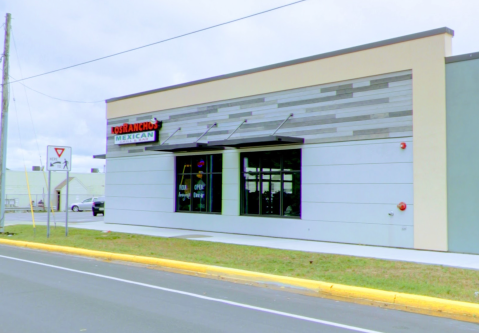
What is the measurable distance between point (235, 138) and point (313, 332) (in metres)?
13.2

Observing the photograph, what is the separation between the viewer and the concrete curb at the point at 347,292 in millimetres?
7363

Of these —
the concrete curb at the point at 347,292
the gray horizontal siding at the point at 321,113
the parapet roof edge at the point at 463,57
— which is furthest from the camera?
the gray horizontal siding at the point at 321,113

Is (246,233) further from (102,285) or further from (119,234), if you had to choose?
(102,285)

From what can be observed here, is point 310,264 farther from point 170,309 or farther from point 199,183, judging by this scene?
point 199,183

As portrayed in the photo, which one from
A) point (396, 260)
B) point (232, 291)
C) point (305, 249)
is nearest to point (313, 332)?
point (232, 291)

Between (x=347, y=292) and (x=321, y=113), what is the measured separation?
879 centimetres

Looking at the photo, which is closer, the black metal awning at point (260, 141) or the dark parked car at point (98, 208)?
the black metal awning at point (260, 141)

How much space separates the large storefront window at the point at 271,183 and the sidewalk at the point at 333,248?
45.6 inches

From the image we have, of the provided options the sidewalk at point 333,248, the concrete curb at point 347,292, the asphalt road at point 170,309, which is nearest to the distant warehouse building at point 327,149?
the sidewalk at point 333,248

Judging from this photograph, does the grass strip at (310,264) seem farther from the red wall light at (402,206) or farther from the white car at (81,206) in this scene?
the white car at (81,206)

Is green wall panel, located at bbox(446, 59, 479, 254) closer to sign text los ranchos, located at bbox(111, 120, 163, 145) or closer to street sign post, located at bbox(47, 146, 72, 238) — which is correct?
street sign post, located at bbox(47, 146, 72, 238)

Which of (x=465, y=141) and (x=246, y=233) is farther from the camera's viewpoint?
(x=246, y=233)

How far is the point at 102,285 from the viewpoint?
9359 millimetres

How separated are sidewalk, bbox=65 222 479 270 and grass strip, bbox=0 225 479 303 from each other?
2.18ft
